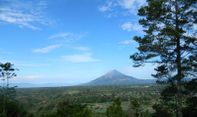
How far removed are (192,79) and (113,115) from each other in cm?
1458

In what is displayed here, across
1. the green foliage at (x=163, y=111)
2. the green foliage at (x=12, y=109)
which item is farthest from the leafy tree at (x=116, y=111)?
the green foliage at (x=12, y=109)

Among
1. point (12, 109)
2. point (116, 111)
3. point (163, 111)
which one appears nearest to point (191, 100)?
point (163, 111)

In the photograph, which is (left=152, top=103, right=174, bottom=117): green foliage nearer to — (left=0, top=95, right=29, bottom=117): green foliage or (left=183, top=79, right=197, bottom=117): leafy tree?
(left=183, top=79, right=197, bottom=117): leafy tree

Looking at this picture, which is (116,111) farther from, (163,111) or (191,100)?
(191,100)

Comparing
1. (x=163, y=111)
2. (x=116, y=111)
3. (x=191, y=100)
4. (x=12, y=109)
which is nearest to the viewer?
(x=191, y=100)

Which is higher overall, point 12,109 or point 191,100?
point 191,100

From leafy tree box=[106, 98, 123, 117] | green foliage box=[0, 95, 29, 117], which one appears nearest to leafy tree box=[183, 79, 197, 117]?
leafy tree box=[106, 98, 123, 117]

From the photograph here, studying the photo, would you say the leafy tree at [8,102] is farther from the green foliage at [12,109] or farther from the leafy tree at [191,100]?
the leafy tree at [191,100]

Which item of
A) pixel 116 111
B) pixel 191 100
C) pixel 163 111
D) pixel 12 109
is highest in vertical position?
pixel 191 100

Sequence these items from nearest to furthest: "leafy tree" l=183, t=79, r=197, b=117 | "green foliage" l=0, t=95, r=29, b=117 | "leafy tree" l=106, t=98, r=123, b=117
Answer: "leafy tree" l=183, t=79, r=197, b=117 → "leafy tree" l=106, t=98, r=123, b=117 → "green foliage" l=0, t=95, r=29, b=117

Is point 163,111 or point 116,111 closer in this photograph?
→ point 163,111

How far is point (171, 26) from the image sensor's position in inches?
994

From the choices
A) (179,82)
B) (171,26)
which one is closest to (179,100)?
(179,82)

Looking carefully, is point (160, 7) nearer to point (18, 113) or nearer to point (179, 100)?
point (179, 100)
